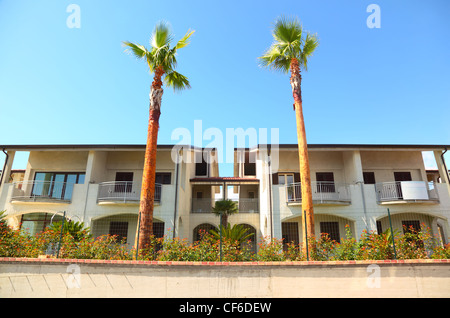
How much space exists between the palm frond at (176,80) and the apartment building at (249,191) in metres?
4.28

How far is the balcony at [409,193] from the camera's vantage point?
51.9ft

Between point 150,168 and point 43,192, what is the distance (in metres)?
9.77

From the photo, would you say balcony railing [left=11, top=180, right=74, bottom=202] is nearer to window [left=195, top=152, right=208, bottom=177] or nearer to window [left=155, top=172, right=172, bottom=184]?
window [left=155, top=172, right=172, bottom=184]

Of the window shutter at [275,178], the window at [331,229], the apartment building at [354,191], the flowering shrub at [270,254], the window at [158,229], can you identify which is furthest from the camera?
the window shutter at [275,178]

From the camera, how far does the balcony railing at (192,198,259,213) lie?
19750 mm

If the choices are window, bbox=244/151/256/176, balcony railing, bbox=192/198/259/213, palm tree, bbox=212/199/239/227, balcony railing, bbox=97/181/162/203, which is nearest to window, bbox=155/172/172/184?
balcony railing, bbox=97/181/162/203

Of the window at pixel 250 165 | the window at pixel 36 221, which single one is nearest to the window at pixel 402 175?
the window at pixel 250 165

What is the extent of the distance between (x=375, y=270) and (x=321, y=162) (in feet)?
42.0

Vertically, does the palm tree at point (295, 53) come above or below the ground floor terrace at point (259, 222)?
above

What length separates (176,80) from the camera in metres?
14.5

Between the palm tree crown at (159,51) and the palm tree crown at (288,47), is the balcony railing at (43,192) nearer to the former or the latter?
the palm tree crown at (159,51)

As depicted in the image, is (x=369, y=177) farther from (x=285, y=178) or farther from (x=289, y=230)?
(x=289, y=230)

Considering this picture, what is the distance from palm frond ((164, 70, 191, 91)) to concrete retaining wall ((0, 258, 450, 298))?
9.66m

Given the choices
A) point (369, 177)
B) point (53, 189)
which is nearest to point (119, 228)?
point (53, 189)
